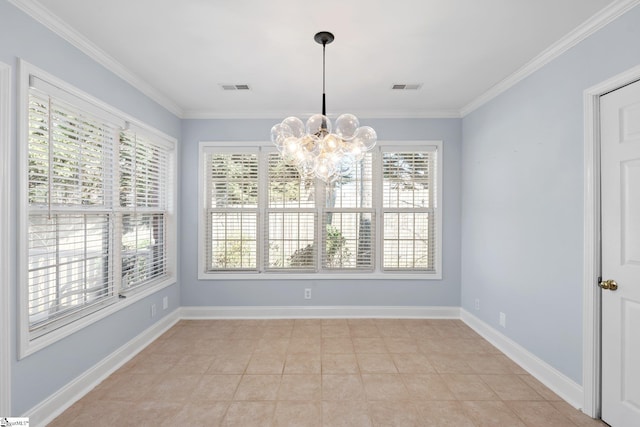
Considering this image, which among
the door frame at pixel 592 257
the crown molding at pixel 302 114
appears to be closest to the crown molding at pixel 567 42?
the door frame at pixel 592 257

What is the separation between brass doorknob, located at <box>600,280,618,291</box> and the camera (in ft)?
6.62

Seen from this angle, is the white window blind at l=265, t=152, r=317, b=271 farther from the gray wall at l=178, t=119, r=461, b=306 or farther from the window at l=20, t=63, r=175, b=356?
the window at l=20, t=63, r=175, b=356

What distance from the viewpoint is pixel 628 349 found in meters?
1.95

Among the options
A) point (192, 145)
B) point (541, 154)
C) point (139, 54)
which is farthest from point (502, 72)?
point (192, 145)

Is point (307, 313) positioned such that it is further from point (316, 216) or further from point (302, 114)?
point (302, 114)

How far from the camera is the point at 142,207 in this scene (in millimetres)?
3277

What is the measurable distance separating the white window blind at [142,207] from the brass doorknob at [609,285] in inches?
151

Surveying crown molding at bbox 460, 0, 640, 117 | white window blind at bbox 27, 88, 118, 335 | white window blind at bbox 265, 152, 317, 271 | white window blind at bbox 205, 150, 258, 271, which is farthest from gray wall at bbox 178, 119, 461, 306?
white window blind at bbox 27, 88, 118, 335

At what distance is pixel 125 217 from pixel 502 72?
12.6ft

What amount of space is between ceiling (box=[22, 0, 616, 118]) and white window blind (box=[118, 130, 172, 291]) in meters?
0.63

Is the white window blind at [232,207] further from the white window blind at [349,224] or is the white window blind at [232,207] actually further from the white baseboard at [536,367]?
the white baseboard at [536,367]

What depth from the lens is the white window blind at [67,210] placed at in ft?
6.68

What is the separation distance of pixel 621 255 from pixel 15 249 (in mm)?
3735

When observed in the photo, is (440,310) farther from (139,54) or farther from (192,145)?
(139,54)
